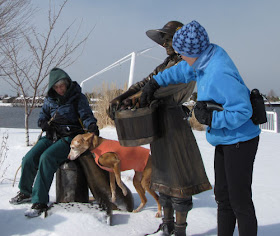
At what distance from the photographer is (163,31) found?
227cm

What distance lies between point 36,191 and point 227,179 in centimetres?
190

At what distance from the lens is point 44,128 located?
314cm

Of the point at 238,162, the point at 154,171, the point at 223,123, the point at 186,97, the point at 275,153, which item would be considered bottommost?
the point at 275,153

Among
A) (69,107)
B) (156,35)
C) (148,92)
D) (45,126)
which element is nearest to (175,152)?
(148,92)

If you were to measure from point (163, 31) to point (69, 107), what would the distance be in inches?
55.6

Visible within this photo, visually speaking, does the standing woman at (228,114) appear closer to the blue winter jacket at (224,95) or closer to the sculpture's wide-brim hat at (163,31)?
the blue winter jacket at (224,95)

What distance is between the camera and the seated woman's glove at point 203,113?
1.76 m

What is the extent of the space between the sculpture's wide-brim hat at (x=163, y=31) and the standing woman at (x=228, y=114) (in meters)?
0.44

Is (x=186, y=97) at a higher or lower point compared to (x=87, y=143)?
higher

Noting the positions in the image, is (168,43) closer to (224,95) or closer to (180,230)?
(224,95)

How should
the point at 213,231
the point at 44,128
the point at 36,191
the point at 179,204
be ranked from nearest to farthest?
the point at 179,204 < the point at 213,231 < the point at 36,191 < the point at 44,128

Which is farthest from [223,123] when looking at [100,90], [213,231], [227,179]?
[100,90]

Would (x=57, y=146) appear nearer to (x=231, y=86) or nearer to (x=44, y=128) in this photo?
(x=44, y=128)

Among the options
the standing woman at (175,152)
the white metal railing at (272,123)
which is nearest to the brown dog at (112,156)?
the standing woman at (175,152)
